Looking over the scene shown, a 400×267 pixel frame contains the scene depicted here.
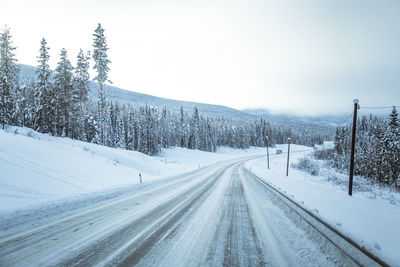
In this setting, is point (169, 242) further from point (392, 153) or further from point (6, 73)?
point (392, 153)

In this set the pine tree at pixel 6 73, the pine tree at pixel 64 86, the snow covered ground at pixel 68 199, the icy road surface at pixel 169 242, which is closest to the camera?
the icy road surface at pixel 169 242

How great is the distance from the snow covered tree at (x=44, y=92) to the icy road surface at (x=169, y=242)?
106 feet

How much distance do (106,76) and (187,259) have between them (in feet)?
96.5

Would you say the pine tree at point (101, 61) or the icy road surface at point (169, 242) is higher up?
the pine tree at point (101, 61)

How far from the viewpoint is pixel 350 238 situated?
3652 millimetres

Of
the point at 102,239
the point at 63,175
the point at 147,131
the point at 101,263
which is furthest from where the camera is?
the point at 147,131

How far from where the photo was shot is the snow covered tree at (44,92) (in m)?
28.6

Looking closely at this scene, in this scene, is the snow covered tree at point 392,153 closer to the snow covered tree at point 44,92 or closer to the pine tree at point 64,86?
the pine tree at point 64,86

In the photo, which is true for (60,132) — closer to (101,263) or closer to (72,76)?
(72,76)

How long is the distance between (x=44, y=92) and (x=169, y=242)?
36007 mm

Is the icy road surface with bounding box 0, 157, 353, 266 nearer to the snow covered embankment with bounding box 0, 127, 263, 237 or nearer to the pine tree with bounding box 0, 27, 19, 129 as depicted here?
the snow covered embankment with bounding box 0, 127, 263, 237

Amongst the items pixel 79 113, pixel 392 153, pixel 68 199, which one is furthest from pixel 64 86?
pixel 392 153

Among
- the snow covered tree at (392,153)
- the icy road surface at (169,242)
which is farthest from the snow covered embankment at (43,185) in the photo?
the snow covered tree at (392,153)

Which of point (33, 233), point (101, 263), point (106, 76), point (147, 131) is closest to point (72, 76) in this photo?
point (106, 76)
